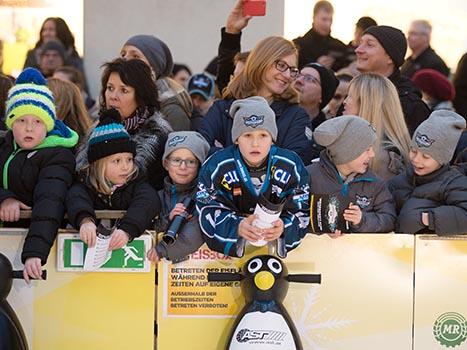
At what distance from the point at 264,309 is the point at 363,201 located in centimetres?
82

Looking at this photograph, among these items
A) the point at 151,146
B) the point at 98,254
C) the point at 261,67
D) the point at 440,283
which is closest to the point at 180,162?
the point at 151,146

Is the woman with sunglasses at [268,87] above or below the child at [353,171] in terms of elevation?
above

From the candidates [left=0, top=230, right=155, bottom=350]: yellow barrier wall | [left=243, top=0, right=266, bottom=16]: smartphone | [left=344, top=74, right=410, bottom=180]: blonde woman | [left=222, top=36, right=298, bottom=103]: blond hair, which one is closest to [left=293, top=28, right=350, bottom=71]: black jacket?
[left=243, top=0, right=266, bottom=16]: smartphone

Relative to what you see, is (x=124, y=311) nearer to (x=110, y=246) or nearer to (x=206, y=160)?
(x=110, y=246)

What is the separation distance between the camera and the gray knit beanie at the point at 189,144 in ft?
19.0

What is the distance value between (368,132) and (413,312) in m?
0.97

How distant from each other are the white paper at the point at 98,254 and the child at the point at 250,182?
0.50 m

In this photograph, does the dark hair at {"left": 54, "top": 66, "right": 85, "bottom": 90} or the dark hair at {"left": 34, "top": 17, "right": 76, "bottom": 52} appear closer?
the dark hair at {"left": 54, "top": 66, "right": 85, "bottom": 90}

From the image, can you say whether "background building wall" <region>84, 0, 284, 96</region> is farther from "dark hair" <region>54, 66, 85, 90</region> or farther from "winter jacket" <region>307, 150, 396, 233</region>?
"winter jacket" <region>307, 150, 396, 233</region>

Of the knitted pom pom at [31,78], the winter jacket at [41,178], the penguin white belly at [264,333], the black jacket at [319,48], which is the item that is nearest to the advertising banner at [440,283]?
the penguin white belly at [264,333]

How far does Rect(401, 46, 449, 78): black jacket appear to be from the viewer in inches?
369

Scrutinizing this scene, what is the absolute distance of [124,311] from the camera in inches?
220

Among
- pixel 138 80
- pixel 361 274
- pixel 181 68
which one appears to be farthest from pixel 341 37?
pixel 361 274

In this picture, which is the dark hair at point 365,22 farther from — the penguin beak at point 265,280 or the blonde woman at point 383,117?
the penguin beak at point 265,280
